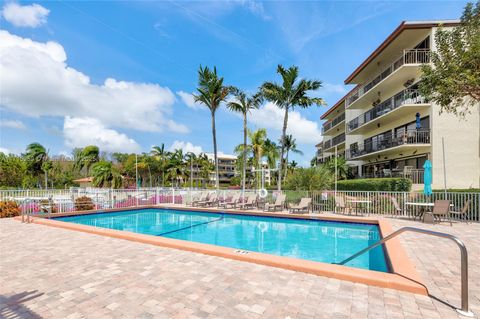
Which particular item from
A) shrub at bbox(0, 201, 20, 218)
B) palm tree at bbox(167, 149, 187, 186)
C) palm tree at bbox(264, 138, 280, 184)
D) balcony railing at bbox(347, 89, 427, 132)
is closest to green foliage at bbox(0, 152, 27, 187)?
shrub at bbox(0, 201, 20, 218)

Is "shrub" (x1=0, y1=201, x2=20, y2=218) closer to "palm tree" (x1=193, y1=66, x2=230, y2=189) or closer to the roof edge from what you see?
"palm tree" (x1=193, y1=66, x2=230, y2=189)

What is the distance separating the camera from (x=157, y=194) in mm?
18797

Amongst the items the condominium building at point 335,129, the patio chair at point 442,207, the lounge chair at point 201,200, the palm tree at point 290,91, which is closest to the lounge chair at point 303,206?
the palm tree at point 290,91

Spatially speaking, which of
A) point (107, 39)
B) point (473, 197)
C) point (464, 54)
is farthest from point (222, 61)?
point (473, 197)

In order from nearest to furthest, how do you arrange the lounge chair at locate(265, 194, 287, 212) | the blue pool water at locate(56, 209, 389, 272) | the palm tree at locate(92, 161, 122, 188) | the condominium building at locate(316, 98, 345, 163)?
the blue pool water at locate(56, 209, 389, 272)
the lounge chair at locate(265, 194, 287, 212)
the palm tree at locate(92, 161, 122, 188)
the condominium building at locate(316, 98, 345, 163)

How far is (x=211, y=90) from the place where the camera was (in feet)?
66.5

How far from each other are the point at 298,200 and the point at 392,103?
544 inches

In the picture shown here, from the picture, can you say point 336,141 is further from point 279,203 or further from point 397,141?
point 279,203

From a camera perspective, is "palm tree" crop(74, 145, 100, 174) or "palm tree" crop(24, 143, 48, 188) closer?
"palm tree" crop(24, 143, 48, 188)

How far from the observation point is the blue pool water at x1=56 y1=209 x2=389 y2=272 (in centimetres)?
779

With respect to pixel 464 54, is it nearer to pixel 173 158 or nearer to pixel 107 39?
pixel 107 39

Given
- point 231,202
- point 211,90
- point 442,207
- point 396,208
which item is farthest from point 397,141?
point 211,90

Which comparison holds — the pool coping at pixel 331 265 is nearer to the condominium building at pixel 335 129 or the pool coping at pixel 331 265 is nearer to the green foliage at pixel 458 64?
the green foliage at pixel 458 64

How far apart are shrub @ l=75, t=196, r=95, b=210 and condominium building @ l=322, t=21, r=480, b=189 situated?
2009 centimetres
